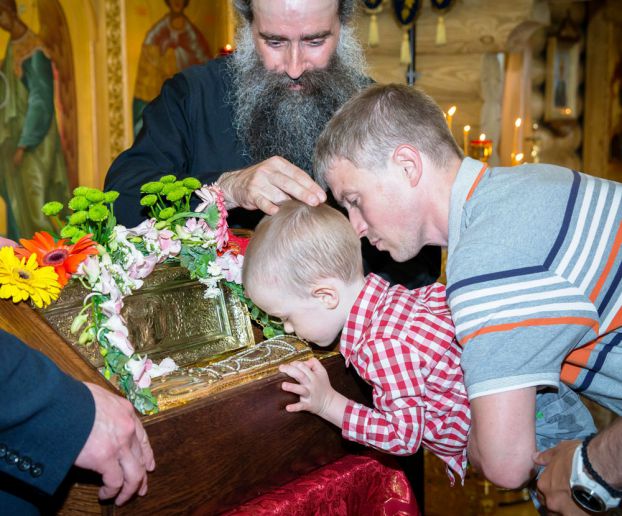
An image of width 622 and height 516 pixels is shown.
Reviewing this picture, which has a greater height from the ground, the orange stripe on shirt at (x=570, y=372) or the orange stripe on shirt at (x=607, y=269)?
the orange stripe on shirt at (x=607, y=269)

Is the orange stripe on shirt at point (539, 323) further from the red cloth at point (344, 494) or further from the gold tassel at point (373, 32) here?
the gold tassel at point (373, 32)

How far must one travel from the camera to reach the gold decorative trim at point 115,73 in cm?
529

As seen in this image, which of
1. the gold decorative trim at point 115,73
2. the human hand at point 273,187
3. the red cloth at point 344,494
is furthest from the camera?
the gold decorative trim at point 115,73

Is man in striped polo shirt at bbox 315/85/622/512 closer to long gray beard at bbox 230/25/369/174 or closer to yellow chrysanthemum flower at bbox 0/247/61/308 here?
yellow chrysanthemum flower at bbox 0/247/61/308

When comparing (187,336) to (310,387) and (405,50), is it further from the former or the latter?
(405,50)

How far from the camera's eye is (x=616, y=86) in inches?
380

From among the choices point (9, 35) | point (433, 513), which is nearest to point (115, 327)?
point (433, 513)

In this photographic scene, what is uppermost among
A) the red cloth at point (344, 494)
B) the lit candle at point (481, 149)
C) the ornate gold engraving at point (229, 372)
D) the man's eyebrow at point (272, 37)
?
the man's eyebrow at point (272, 37)

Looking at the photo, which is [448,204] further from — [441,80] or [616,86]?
[616,86]

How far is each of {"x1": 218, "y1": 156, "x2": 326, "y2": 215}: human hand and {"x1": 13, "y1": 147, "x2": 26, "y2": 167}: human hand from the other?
280 centimetres

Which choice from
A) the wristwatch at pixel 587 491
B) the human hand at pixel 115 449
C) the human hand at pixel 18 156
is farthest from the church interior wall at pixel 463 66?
the wristwatch at pixel 587 491

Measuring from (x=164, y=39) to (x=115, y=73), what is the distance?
665 millimetres

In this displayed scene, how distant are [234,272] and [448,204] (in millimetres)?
669

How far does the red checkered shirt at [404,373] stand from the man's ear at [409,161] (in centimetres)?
34
